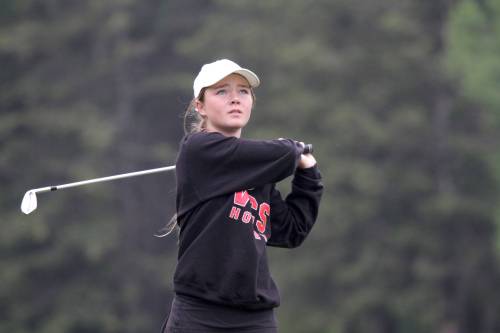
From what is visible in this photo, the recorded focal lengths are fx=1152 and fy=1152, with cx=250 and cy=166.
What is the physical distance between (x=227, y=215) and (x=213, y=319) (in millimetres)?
364

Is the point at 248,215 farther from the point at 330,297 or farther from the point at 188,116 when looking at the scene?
the point at 330,297

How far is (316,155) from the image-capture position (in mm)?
24359

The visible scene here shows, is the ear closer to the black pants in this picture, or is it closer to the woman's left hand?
the woman's left hand

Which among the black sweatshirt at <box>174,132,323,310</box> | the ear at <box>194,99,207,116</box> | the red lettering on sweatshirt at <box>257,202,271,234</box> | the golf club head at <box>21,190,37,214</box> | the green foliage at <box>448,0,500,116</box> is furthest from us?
the green foliage at <box>448,0,500,116</box>

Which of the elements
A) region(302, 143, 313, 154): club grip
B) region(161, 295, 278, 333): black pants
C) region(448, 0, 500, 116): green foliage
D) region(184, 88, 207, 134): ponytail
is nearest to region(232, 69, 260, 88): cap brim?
region(184, 88, 207, 134): ponytail

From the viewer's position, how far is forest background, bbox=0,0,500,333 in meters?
23.9

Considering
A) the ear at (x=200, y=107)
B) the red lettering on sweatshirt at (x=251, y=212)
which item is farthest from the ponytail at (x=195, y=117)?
the red lettering on sweatshirt at (x=251, y=212)

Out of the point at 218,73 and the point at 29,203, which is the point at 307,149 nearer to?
the point at 218,73

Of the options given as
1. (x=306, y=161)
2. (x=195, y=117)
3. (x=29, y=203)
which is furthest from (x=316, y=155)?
(x=306, y=161)

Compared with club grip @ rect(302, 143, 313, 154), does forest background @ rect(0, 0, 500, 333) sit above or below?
below

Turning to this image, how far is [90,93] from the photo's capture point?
1039 inches

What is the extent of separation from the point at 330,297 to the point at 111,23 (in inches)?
299

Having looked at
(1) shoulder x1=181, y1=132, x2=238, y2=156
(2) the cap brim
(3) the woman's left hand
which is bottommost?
(3) the woman's left hand

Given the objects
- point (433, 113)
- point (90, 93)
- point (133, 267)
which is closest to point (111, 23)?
point (90, 93)
